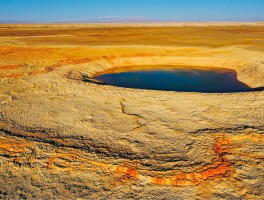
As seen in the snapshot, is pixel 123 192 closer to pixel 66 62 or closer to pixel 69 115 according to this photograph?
pixel 69 115

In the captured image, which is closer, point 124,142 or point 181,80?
point 124,142

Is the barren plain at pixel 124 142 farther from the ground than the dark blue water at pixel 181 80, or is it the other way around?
the dark blue water at pixel 181 80

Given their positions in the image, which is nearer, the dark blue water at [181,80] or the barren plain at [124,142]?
the barren plain at [124,142]

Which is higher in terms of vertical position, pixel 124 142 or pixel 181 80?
pixel 181 80

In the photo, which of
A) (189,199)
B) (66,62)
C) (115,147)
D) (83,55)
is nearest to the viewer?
(189,199)

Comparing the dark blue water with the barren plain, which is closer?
the barren plain

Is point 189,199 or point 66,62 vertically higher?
point 66,62

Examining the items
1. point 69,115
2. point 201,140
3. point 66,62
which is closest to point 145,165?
point 201,140

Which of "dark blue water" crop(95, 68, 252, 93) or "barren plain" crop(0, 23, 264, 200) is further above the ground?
"dark blue water" crop(95, 68, 252, 93)
